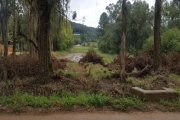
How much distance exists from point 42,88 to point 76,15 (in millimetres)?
3292

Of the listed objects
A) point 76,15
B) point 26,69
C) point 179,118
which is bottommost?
point 179,118

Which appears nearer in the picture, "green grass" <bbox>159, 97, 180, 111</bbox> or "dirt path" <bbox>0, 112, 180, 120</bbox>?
"dirt path" <bbox>0, 112, 180, 120</bbox>

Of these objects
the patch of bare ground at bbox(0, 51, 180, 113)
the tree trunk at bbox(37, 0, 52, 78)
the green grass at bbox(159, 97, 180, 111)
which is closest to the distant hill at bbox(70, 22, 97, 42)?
the tree trunk at bbox(37, 0, 52, 78)

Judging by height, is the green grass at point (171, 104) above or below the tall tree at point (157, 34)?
below

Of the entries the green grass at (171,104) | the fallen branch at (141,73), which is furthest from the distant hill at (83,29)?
the green grass at (171,104)

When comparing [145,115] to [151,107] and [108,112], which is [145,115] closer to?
[151,107]

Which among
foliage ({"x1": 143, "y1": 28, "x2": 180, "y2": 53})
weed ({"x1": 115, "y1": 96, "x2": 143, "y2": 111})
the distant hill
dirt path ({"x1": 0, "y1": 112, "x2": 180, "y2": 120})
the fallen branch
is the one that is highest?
the distant hill

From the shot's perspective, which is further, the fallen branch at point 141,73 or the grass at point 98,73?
the fallen branch at point 141,73

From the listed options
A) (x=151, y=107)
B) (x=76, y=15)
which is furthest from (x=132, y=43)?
(x=151, y=107)

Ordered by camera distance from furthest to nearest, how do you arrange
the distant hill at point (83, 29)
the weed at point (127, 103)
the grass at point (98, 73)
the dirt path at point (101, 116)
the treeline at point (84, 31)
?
1. the treeline at point (84, 31)
2. the distant hill at point (83, 29)
3. the grass at point (98, 73)
4. the weed at point (127, 103)
5. the dirt path at point (101, 116)


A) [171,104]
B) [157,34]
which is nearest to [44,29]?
[171,104]

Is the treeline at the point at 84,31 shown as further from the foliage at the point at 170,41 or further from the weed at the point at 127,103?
the foliage at the point at 170,41

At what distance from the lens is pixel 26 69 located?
27.0 feet

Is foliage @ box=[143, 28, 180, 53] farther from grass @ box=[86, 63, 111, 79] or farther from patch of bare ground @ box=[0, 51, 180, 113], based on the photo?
grass @ box=[86, 63, 111, 79]
